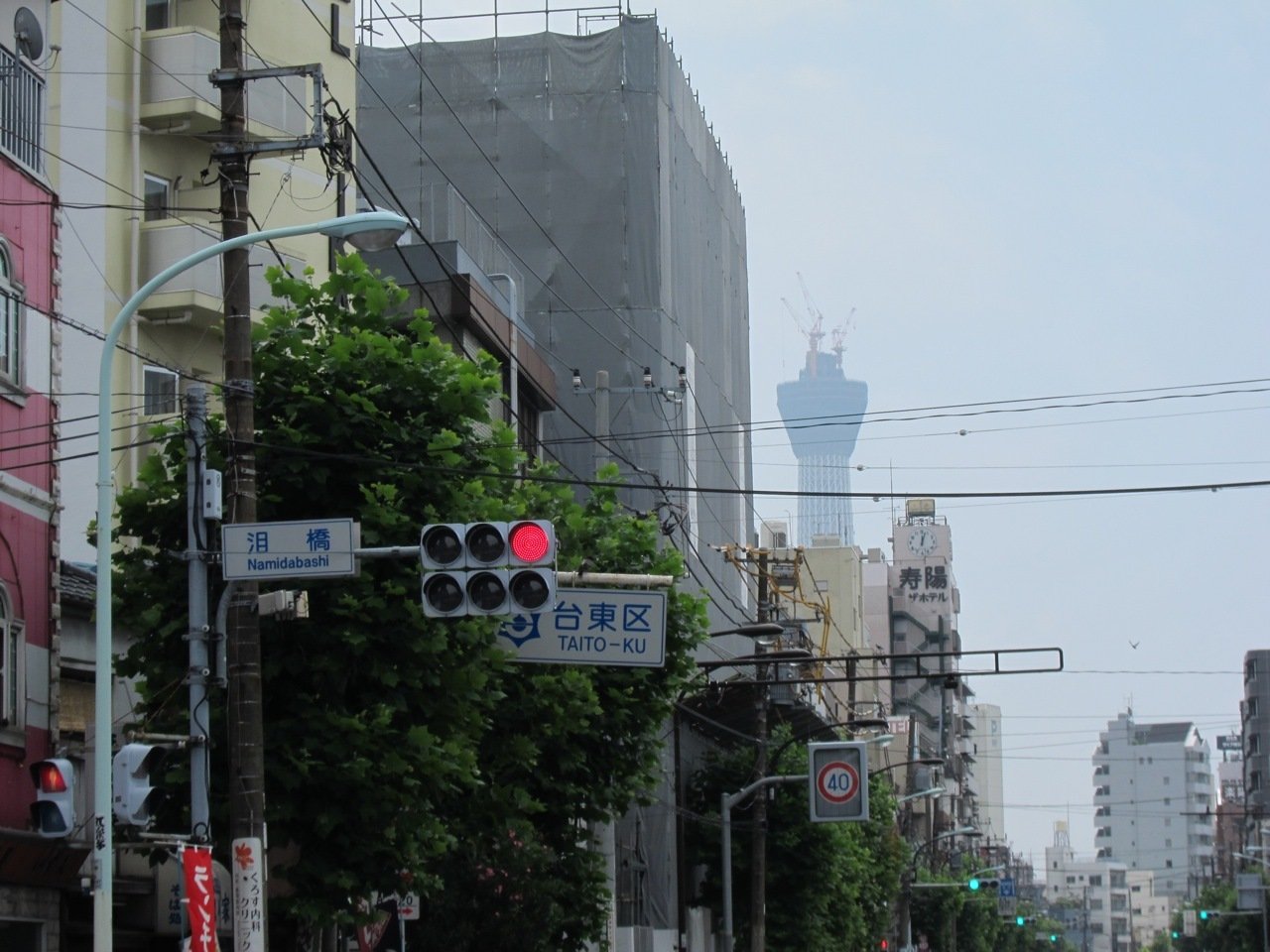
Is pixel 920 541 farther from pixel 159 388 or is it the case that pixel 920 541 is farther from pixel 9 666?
pixel 9 666

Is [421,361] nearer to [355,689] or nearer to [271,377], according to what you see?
[271,377]

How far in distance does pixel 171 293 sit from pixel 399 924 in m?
14.9

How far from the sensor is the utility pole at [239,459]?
18766 mm

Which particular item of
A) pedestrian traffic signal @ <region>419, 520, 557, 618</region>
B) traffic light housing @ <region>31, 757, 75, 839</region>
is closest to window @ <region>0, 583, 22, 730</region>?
traffic light housing @ <region>31, 757, 75, 839</region>

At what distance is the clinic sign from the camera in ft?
84.9

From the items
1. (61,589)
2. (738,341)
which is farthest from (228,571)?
(738,341)

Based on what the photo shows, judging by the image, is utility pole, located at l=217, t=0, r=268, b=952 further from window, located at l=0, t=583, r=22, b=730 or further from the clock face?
the clock face

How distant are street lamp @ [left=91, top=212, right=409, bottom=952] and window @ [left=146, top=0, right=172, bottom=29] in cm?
2074

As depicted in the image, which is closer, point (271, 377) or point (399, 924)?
point (271, 377)

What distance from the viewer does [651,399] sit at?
59.0 metres

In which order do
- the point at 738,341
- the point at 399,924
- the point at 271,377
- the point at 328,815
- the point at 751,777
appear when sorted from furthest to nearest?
the point at 738,341 → the point at 751,777 → the point at 399,924 → the point at 271,377 → the point at 328,815

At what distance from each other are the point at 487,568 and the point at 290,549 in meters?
1.88

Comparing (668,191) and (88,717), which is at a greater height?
(668,191)

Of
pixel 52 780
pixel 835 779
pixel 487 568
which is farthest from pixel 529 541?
pixel 835 779
